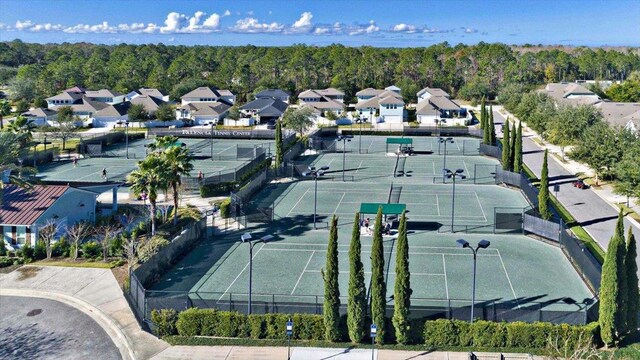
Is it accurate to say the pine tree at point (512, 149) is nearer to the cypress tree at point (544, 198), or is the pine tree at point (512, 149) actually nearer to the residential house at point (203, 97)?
the cypress tree at point (544, 198)

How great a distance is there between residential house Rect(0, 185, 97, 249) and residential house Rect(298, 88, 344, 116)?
5931 cm

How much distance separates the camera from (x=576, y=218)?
4175 centimetres

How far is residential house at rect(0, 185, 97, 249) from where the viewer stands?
1378 inches

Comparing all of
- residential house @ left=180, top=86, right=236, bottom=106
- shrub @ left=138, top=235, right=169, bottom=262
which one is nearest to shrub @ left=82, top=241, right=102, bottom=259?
shrub @ left=138, top=235, right=169, bottom=262

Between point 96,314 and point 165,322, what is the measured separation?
14.9ft

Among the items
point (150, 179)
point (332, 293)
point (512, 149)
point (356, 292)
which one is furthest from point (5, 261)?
point (512, 149)

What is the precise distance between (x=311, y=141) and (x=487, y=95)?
207 ft

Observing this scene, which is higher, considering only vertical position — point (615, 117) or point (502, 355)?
point (615, 117)

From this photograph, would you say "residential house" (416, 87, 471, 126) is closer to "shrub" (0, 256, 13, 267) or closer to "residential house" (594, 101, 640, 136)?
"residential house" (594, 101, 640, 136)

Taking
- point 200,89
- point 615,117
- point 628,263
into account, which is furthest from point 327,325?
point 200,89

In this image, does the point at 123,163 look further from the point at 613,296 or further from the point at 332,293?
the point at 613,296

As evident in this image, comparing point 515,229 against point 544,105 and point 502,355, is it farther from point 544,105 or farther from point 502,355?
point 544,105

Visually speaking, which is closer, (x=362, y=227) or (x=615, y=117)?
(x=362, y=227)

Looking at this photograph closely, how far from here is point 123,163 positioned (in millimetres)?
63625
